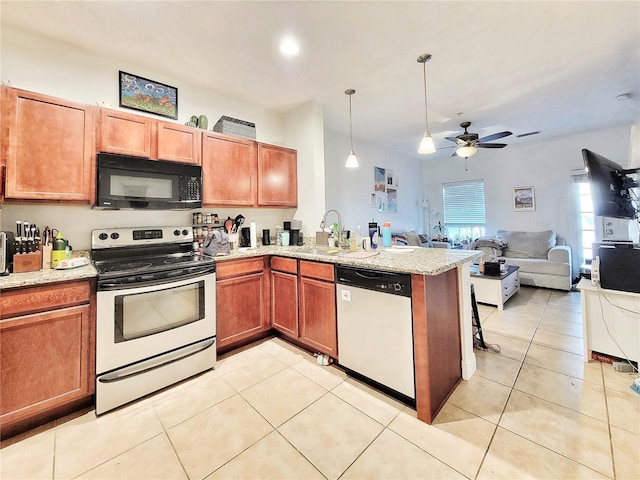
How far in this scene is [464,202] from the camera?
6.22 metres

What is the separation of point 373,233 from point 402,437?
1.57 meters

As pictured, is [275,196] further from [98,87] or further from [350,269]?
[98,87]

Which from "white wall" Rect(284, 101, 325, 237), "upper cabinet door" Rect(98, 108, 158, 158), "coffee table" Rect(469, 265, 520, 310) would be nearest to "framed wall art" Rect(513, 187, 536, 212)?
"coffee table" Rect(469, 265, 520, 310)

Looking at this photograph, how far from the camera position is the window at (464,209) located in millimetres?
6000

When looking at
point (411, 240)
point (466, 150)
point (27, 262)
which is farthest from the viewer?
point (411, 240)

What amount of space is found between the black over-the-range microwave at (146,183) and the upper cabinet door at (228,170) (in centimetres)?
15

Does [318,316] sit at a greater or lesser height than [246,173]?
lesser

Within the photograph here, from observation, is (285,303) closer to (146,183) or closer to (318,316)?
(318,316)

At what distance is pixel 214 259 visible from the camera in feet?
7.42

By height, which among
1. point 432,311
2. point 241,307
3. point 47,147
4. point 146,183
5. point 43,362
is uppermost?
point 47,147

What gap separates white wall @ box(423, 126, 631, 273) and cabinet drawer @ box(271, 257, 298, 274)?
5305mm

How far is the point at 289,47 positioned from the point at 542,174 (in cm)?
548

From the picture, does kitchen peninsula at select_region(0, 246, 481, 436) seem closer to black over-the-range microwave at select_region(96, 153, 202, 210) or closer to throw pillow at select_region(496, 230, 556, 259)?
black over-the-range microwave at select_region(96, 153, 202, 210)

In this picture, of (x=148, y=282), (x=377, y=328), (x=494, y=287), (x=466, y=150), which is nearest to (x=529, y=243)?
(x=494, y=287)
